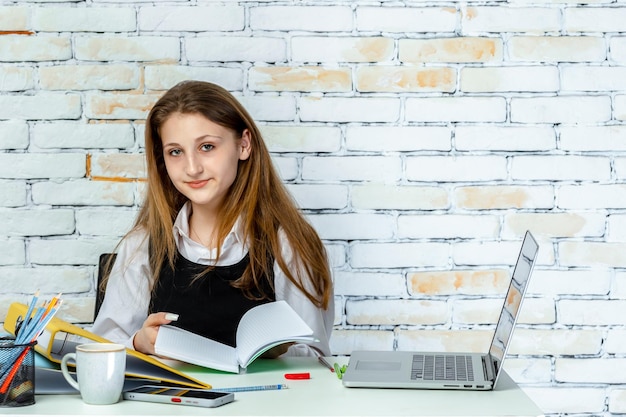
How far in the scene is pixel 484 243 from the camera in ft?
7.52

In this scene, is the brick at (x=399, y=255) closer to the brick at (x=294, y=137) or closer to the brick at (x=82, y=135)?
the brick at (x=294, y=137)

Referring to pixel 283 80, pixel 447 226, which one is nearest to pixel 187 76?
pixel 283 80

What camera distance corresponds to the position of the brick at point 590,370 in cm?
230

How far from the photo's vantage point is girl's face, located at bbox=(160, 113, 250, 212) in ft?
6.50

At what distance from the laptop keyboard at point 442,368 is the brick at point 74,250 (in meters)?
1.08

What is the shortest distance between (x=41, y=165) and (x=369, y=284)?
97cm

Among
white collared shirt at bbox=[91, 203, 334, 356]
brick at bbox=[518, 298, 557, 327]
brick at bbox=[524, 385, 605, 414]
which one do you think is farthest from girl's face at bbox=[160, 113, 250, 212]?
brick at bbox=[524, 385, 605, 414]

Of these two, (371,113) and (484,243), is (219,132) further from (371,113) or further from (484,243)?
(484,243)

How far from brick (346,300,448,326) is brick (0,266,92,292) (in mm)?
745

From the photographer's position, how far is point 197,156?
6.53ft

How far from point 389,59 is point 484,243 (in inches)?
22.5

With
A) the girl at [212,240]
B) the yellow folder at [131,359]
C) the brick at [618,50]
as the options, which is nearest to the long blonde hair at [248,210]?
the girl at [212,240]

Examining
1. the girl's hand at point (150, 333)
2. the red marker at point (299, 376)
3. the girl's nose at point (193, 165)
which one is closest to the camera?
the red marker at point (299, 376)

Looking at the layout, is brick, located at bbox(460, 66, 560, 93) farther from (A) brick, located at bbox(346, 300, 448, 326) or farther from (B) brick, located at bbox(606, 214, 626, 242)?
(A) brick, located at bbox(346, 300, 448, 326)
